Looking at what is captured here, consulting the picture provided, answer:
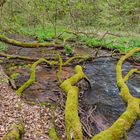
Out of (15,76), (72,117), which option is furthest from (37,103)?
(15,76)

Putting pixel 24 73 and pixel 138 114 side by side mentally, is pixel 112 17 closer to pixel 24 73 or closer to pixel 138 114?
pixel 24 73

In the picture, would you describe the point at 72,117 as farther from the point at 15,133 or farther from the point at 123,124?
the point at 15,133

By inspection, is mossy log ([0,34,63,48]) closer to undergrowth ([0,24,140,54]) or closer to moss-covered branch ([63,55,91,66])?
undergrowth ([0,24,140,54])

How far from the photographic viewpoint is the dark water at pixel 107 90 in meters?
10.6

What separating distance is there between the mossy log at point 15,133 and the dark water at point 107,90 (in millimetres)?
3320

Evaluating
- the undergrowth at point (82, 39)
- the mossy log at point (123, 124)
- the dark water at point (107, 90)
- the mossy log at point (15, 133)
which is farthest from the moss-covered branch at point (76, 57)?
the mossy log at point (15, 133)

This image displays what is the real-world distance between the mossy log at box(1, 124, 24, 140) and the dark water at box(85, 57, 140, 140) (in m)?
3.32

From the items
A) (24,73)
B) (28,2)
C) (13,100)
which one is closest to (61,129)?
(13,100)

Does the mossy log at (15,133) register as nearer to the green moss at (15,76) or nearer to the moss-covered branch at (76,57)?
the green moss at (15,76)

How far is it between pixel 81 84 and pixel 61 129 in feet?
14.1

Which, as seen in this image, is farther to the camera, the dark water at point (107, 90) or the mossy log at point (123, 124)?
the dark water at point (107, 90)

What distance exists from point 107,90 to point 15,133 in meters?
6.57

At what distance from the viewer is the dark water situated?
34.8 ft

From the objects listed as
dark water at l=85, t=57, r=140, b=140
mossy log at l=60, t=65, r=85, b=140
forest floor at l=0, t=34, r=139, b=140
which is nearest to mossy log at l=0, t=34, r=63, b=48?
forest floor at l=0, t=34, r=139, b=140
